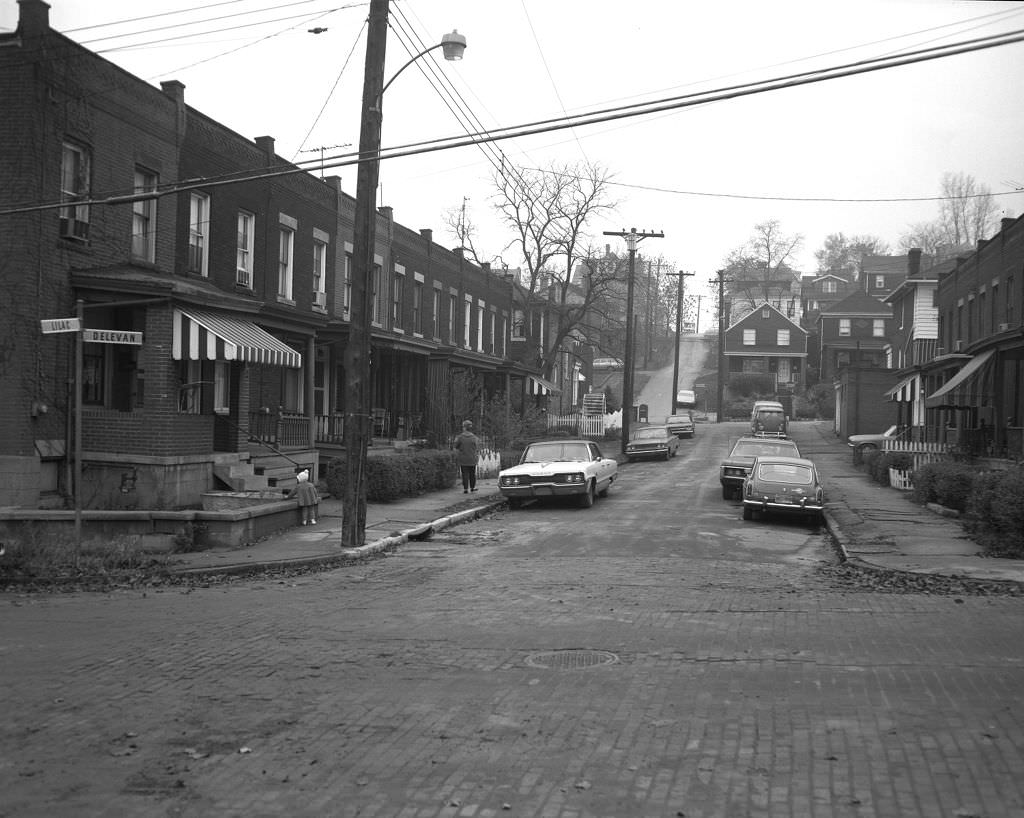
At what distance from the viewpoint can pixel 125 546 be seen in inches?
577

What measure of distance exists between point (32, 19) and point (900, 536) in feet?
56.7

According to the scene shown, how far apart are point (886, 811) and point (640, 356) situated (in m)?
109

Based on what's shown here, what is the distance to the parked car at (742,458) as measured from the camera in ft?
83.2

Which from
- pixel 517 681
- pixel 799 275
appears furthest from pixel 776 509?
pixel 799 275

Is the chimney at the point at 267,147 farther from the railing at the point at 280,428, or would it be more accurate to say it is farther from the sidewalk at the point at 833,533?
the sidewalk at the point at 833,533

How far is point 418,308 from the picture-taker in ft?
122

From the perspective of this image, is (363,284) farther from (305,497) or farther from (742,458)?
(742,458)

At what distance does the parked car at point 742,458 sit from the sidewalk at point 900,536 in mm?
1694

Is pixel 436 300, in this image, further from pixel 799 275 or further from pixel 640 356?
pixel 799 275

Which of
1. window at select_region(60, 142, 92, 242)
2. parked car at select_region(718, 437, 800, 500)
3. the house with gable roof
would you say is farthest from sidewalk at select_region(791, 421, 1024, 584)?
the house with gable roof

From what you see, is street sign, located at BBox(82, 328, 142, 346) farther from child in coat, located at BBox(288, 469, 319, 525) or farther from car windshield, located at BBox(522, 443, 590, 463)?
car windshield, located at BBox(522, 443, 590, 463)

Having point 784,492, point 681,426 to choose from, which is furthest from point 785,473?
point 681,426

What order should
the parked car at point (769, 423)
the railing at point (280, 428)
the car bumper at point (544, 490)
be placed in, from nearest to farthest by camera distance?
the car bumper at point (544, 490) → the railing at point (280, 428) → the parked car at point (769, 423)

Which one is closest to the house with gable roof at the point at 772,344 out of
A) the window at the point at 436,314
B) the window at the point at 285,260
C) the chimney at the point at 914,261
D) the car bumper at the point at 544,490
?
the chimney at the point at 914,261
